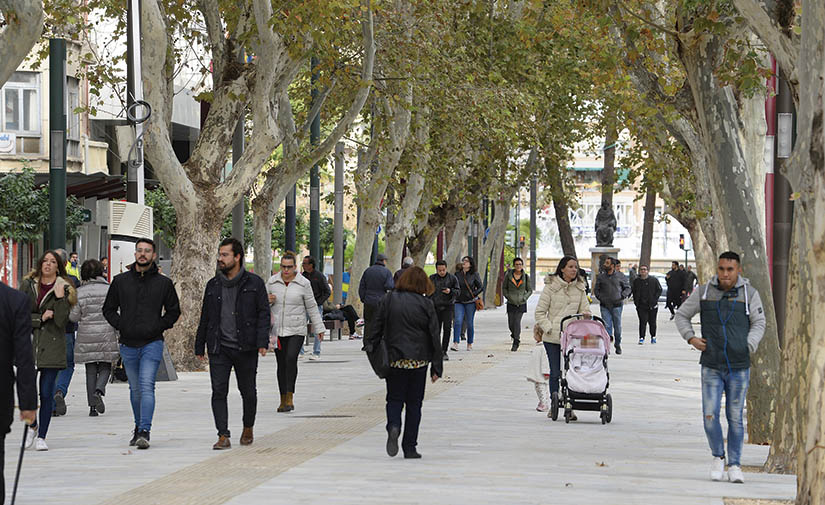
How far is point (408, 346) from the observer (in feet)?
38.5

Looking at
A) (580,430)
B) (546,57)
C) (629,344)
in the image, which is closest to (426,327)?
(580,430)

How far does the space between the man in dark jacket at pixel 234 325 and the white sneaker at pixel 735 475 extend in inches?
149

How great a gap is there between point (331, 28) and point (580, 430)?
9297 millimetres

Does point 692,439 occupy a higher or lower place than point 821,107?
lower

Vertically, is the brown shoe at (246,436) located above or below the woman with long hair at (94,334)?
below

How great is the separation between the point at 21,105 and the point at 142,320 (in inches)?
1218

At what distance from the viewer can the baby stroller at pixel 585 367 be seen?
1476 cm

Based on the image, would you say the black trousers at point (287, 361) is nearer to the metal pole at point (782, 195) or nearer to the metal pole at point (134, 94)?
the metal pole at point (134, 94)

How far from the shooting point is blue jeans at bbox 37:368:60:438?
1240 centimetres

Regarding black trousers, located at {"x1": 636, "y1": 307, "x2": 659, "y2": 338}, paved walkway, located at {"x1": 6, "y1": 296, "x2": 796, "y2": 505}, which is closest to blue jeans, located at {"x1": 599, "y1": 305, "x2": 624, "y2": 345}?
black trousers, located at {"x1": 636, "y1": 307, "x2": 659, "y2": 338}

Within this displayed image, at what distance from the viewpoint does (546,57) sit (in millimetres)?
39375

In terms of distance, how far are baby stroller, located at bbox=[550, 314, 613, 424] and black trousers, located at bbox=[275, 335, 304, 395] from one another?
8.99 ft

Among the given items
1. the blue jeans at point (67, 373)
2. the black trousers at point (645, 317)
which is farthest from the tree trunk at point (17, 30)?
the black trousers at point (645, 317)

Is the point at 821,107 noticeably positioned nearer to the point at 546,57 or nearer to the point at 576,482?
the point at 576,482
